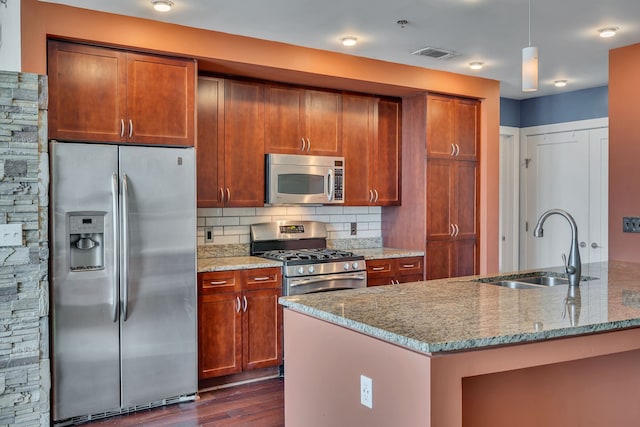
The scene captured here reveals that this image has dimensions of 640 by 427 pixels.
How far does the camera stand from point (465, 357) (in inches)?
68.1

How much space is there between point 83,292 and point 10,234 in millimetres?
537

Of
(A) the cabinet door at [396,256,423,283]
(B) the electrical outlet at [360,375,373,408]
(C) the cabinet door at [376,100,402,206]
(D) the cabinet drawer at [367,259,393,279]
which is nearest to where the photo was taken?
(B) the electrical outlet at [360,375,373,408]

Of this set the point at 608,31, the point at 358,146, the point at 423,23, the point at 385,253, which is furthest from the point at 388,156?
the point at 608,31

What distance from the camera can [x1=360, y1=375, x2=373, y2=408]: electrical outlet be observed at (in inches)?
76.5

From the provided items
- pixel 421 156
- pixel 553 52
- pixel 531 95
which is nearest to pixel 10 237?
pixel 421 156

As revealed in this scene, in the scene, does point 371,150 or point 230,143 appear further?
point 371,150

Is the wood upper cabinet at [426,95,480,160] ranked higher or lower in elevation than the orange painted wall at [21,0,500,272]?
lower

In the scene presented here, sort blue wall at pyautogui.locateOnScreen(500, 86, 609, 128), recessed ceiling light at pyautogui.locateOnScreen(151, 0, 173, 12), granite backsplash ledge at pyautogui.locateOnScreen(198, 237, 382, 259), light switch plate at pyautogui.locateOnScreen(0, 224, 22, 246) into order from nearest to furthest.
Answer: light switch plate at pyautogui.locateOnScreen(0, 224, 22, 246) < recessed ceiling light at pyautogui.locateOnScreen(151, 0, 173, 12) < granite backsplash ledge at pyautogui.locateOnScreen(198, 237, 382, 259) < blue wall at pyautogui.locateOnScreen(500, 86, 609, 128)

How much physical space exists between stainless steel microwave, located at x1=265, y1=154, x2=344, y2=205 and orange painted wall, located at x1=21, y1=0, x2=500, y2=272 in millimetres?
649

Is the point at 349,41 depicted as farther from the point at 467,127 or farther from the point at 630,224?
the point at 630,224

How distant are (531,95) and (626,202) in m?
2.48

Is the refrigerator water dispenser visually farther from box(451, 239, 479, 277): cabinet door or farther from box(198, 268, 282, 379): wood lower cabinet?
box(451, 239, 479, 277): cabinet door

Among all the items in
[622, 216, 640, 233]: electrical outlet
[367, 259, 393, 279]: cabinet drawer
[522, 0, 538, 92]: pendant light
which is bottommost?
[367, 259, 393, 279]: cabinet drawer

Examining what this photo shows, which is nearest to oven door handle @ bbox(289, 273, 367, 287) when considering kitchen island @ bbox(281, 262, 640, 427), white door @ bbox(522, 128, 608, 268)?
kitchen island @ bbox(281, 262, 640, 427)
